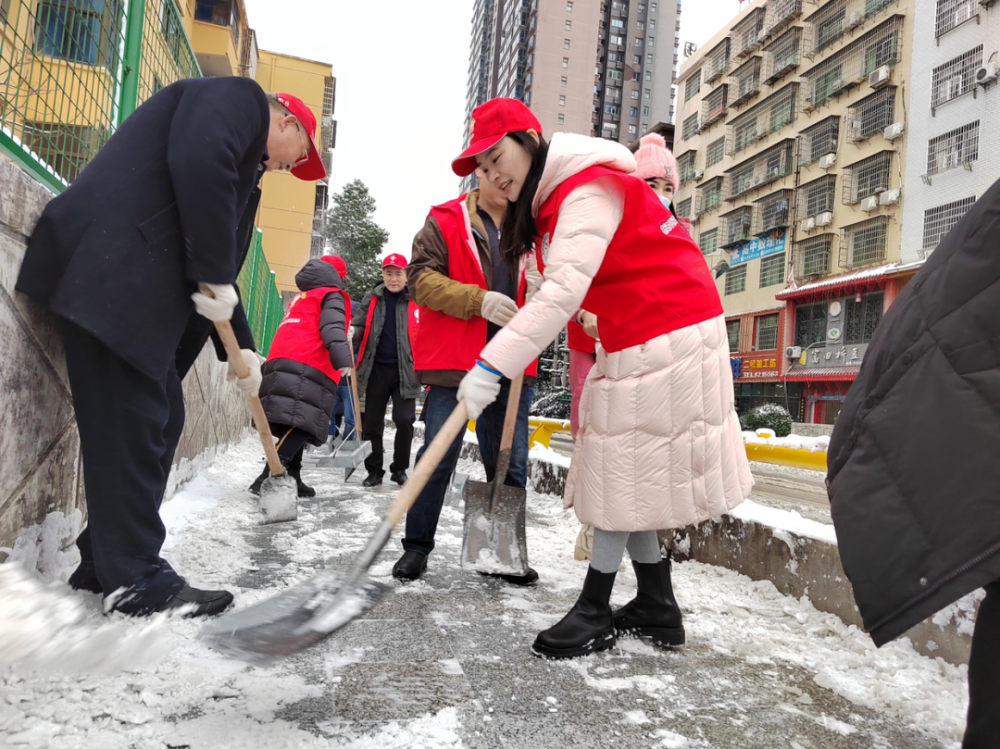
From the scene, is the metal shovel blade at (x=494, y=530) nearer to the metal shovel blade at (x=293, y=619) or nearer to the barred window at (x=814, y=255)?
the metal shovel blade at (x=293, y=619)

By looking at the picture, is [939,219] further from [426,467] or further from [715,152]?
[426,467]

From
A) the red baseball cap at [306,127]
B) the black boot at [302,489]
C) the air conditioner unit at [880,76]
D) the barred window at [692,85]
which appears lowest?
the black boot at [302,489]

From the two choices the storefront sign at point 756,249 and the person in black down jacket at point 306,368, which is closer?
the person in black down jacket at point 306,368

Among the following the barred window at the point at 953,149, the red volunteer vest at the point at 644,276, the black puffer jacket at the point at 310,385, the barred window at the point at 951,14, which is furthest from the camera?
the barred window at the point at 951,14

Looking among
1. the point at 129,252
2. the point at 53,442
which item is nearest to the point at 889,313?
the point at 129,252

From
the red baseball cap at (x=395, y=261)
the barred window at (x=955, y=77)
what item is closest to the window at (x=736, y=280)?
the barred window at (x=955, y=77)

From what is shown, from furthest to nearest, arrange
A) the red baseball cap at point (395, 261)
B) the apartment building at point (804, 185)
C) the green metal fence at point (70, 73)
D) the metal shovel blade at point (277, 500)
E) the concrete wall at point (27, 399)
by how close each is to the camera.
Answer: the apartment building at point (804, 185) → the red baseball cap at point (395, 261) → the metal shovel blade at point (277, 500) → the green metal fence at point (70, 73) → the concrete wall at point (27, 399)

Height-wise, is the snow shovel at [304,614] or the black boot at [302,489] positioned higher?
the snow shovel at [304,614]

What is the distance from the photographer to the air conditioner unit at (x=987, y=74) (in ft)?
66.0

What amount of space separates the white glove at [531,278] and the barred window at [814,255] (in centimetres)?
2639

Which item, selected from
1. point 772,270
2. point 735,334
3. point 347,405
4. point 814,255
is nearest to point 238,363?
point 347,405

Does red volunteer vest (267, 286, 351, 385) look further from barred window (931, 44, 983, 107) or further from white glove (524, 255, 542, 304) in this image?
barred window (931, 44, 983, 107)

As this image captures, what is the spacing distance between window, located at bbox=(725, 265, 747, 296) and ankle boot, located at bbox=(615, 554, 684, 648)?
31308 millimetres

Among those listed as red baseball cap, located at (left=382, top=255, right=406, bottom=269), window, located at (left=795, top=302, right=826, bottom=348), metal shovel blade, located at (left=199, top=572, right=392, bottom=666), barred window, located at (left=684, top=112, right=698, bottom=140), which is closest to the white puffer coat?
metal shovel blade, located at (left=199, top=572, right=392, bottom=666)
